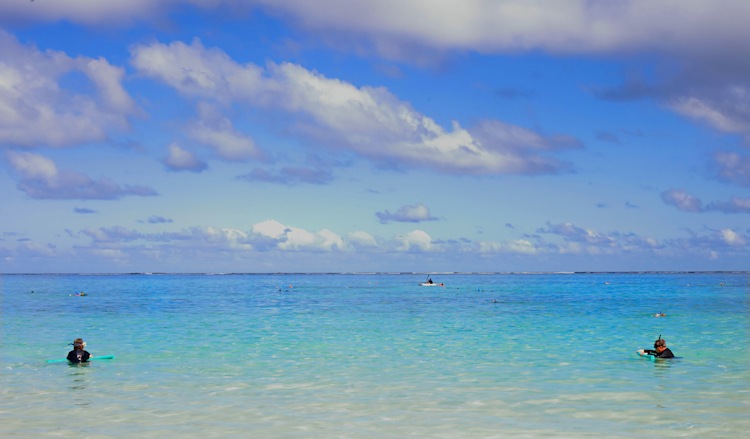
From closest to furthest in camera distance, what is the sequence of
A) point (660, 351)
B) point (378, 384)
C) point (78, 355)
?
point (378, 384)
point (78, 355)
point (660, 351)

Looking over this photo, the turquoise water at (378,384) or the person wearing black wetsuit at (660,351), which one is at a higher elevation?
the person wearing black wetsuit at (660,351)

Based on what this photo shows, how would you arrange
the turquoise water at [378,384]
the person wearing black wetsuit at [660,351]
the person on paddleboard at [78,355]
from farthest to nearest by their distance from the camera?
1. the person wearing black wetsuit at [660,351]
2. the person on paddleboard at [78,355]
3. the turquoise water at [378,384]

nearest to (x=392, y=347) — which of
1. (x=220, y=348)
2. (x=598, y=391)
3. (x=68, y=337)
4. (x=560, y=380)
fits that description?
(x=220, y=348)

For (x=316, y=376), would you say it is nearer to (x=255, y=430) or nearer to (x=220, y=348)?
(x=255, y=430)

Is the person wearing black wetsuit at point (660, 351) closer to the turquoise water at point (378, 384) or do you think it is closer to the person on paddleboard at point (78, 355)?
the turquoise water at point (378, 384)

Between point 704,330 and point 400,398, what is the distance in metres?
34.7

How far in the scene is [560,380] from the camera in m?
28.7

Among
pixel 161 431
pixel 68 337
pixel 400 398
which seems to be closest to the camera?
pixel 161 431

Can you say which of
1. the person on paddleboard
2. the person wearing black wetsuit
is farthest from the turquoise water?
the person wearing black wetsuit

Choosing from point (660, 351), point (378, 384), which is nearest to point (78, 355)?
point (378, 384)

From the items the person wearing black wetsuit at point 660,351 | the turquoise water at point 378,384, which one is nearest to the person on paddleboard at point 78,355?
the turquoise water at point 378,384

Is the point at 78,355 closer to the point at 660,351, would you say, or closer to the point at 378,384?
the point at 378,384

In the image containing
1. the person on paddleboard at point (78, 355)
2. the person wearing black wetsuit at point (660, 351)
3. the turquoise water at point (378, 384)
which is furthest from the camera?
the person wearing black wetsuit at point (660, 351)

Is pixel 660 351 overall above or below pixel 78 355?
above
